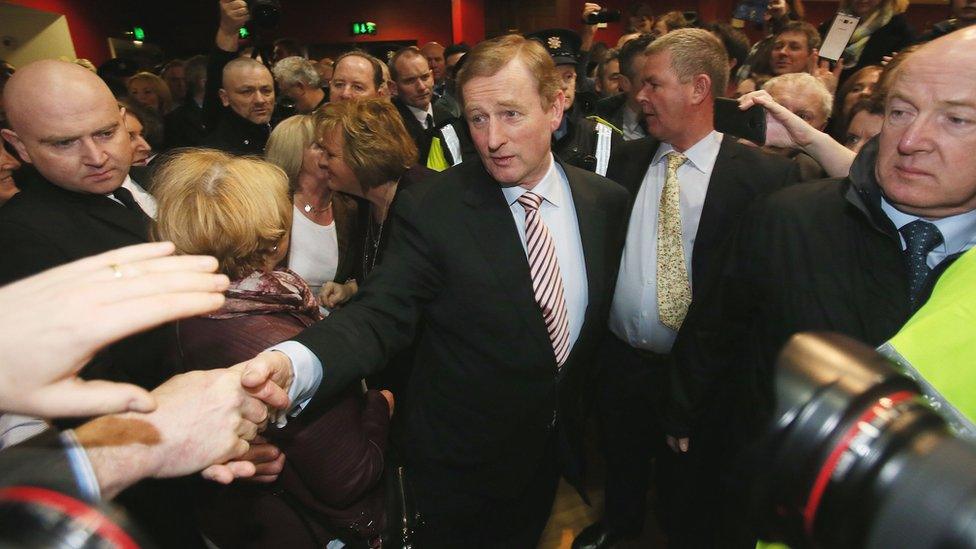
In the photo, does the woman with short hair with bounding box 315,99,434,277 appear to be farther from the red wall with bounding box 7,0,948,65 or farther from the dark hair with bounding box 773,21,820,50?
the red wall with bounding box 7,0,948,65

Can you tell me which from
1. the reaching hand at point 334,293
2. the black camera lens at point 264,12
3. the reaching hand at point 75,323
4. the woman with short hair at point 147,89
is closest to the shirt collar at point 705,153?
the reaching hand at point 334,293

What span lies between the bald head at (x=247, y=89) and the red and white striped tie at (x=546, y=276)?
9.19 feet

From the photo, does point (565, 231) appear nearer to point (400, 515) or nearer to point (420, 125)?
point (400, 515)

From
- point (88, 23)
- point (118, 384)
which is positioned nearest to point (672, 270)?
point (118, 384)

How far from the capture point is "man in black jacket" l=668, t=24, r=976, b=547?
1.12m

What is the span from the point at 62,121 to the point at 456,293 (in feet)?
4.58

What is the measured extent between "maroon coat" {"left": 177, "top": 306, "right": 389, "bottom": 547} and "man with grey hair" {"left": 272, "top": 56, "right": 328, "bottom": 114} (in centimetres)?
373

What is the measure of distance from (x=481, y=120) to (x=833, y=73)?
3488 millimetres

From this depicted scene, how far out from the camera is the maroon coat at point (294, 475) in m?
1.22

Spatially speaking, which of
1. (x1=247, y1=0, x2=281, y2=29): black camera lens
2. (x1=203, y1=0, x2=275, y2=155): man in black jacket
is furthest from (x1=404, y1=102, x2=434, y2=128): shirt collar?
(x1=247, y1=0, x2=281, y2=29): black camera lens

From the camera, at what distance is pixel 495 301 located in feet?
5.16

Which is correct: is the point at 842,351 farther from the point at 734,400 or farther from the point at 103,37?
the point at 103,37

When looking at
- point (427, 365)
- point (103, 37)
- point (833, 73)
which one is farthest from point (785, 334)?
point (103, 37)

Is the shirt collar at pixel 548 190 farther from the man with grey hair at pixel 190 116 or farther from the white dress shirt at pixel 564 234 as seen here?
the man with grey hair at pixel 190 116
